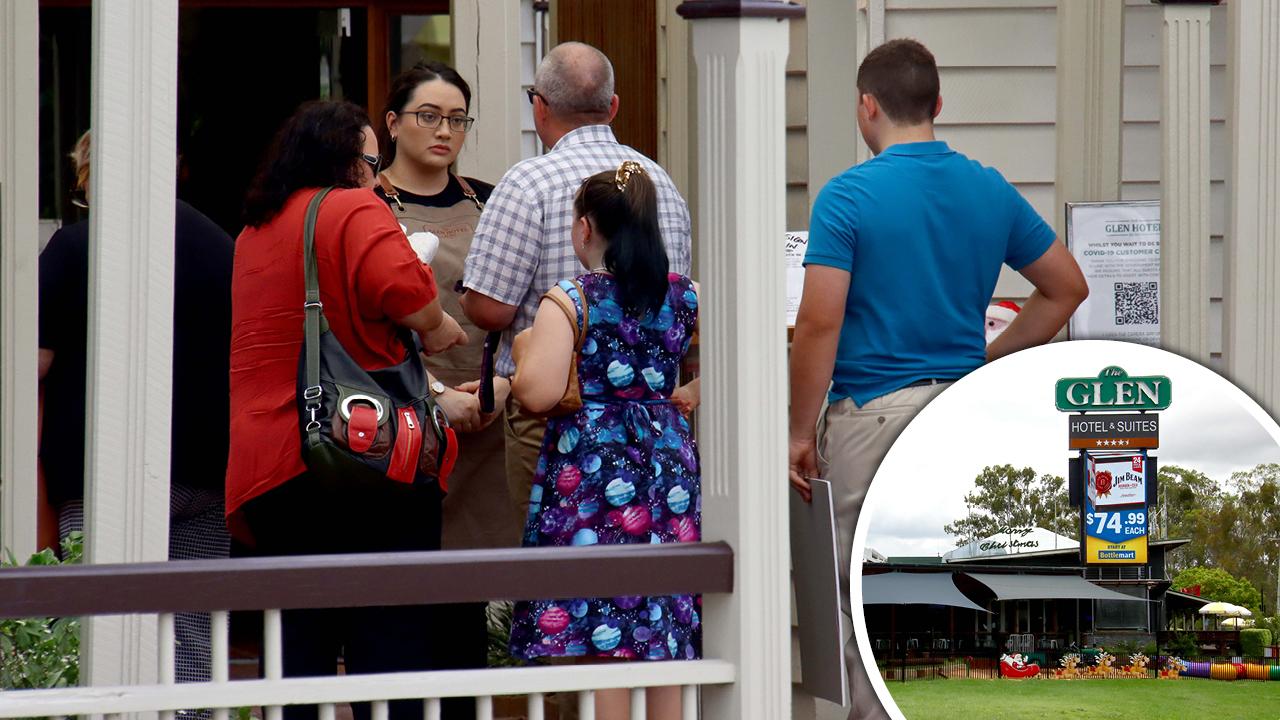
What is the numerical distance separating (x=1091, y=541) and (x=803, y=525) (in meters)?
0.53

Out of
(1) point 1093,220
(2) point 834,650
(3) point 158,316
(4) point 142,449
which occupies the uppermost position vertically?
(1) point 1093,220

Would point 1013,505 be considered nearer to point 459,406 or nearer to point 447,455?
point 447,455

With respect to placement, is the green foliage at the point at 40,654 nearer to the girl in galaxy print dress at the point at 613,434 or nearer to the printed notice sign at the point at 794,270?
the girl in galaxy print dress at the point at 613,434

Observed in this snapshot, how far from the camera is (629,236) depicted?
116 inches

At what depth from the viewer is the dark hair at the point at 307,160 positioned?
2.94 m

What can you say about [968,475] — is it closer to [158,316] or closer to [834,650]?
[834,650]

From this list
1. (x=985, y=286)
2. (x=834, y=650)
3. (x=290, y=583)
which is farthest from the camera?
(x=985, y=286)

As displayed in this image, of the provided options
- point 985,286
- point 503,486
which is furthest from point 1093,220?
point 503,486

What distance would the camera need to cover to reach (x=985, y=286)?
310 cm

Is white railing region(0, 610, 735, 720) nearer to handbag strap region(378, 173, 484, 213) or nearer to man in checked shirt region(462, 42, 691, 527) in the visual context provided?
man in checked shirt region(462, 42, 691, 527)

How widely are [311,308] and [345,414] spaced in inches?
8.0

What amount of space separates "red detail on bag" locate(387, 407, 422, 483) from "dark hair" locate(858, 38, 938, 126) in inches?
42.9

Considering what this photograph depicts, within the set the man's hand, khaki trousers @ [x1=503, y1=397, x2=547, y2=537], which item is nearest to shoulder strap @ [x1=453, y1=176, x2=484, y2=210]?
the man's hand

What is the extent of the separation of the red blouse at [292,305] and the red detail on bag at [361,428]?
0.11 meters
